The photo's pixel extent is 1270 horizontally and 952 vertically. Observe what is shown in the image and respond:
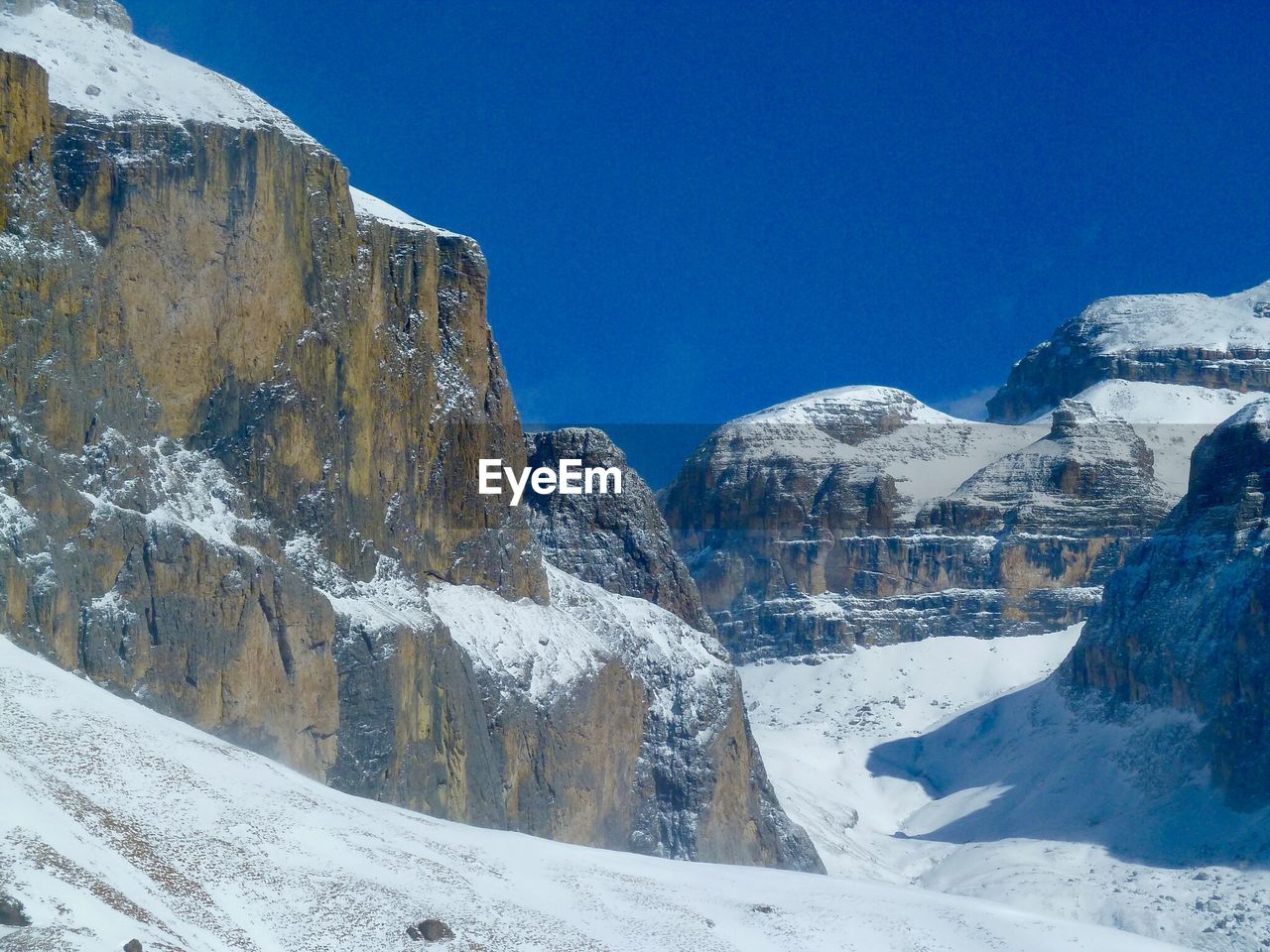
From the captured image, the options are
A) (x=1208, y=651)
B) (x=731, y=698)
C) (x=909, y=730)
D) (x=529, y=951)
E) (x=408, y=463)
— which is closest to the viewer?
(x=529, y=951)

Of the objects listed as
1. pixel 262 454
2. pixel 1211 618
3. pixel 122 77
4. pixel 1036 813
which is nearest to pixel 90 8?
pixel 122 77

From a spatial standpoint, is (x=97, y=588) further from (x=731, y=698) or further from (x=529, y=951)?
(x=731, y=698)

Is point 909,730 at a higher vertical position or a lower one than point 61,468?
lower

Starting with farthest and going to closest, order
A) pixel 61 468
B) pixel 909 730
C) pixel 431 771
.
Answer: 1. pixel 909 730
2. pixel 431 771
3. pixel 61 468

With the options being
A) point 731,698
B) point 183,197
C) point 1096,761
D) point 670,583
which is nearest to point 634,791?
point 731,698

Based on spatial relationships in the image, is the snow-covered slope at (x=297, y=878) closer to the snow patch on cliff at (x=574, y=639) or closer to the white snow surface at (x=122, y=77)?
the snow patch on cliff at (x=574, y=639)

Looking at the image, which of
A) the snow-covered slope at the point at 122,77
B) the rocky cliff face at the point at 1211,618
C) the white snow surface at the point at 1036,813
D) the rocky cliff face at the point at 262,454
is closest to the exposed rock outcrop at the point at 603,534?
the rocky cliff face at the point at 262,454
